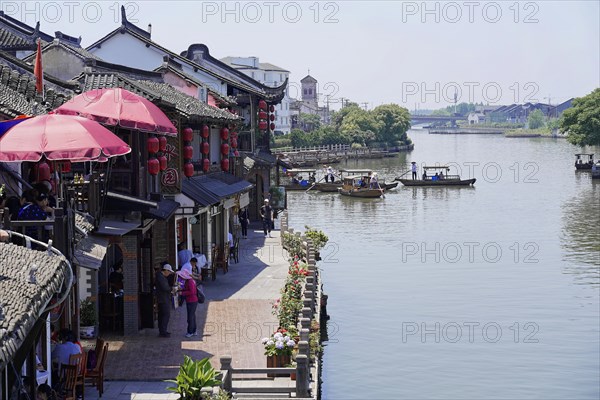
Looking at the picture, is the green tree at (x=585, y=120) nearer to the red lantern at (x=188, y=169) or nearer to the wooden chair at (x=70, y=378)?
the red lantern at (x=188, y=169)

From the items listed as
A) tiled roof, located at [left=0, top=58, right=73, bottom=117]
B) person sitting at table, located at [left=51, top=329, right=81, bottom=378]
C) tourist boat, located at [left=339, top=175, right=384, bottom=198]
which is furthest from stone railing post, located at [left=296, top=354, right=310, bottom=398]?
tourist boat, located at [left=339, top=175, right=384, bottom=198]

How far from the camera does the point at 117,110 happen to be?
2050 cm

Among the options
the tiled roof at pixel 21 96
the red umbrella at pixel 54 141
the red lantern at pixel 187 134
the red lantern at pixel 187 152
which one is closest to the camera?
the red umbrella at pixel 54 141

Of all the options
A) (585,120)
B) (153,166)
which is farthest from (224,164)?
(585,120)

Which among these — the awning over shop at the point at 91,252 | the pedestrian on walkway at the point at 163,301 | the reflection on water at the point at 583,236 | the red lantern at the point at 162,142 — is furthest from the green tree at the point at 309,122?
the awning over shop at the point at 91,252

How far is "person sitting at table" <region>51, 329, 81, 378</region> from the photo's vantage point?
53.7 feet

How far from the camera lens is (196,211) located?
27656mm

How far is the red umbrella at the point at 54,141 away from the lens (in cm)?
1543

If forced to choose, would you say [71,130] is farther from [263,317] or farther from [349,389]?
[349,389]

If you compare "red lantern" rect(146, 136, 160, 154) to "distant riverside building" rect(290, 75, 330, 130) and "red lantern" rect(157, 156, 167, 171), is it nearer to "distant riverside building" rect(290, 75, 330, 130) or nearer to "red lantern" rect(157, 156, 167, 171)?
"red lantern" rect(157, 156, 167, 171)

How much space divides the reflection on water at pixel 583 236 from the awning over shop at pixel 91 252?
23.3 metres

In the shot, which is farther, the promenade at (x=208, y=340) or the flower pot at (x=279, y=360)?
the flower pot at (x=279, y=360)

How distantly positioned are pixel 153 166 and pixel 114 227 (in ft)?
11.5

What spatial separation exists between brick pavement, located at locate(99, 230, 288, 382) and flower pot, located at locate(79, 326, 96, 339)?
505mm
